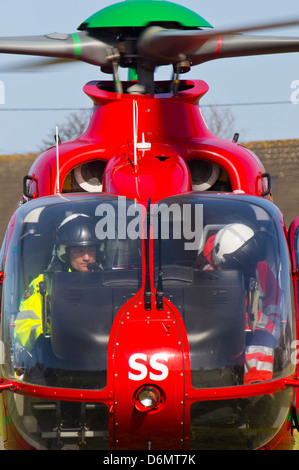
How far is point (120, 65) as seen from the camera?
7777mm

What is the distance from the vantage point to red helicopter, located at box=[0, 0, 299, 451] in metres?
4.88

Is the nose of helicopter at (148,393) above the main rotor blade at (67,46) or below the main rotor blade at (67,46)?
below

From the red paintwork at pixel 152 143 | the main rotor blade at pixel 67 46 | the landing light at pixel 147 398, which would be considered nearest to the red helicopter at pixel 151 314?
the landing light at pixel 147 398

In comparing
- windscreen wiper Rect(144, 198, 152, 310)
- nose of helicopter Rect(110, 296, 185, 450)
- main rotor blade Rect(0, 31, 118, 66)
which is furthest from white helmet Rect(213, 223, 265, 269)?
main rotor blade Rect(0, 31, 118, 66)

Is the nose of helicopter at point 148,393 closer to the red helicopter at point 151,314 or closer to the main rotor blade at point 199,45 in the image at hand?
the red helicopter at point 151,314

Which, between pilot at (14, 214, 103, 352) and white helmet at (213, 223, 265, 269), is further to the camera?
white helmet at (213, 223, 265, 269)

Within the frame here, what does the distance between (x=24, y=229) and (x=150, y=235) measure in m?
1.01

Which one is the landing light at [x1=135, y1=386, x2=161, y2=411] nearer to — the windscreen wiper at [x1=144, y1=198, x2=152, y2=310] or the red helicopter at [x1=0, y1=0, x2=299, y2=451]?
the red helicopter at [x1=0, y1=0, x2=299, y2=451]

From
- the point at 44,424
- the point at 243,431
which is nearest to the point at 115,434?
the point at 44,424

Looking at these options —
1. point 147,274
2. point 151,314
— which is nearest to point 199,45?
point 147,274

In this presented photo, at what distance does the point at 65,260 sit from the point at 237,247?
4.15 ft

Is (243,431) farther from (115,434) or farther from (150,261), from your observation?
(150,261)

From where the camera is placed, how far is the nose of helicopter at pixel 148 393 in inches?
189

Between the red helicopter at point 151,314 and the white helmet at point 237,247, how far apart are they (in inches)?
0.4
